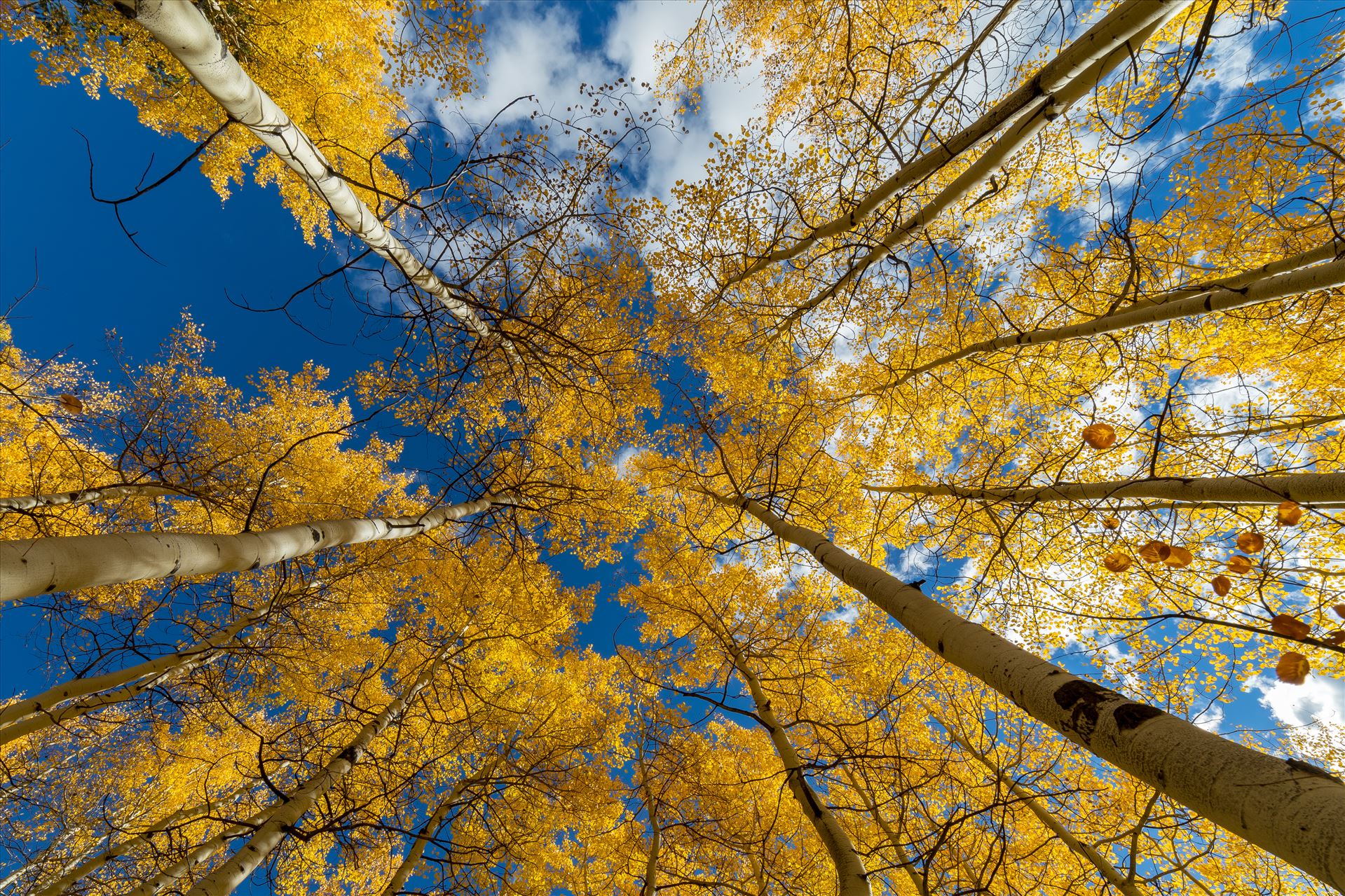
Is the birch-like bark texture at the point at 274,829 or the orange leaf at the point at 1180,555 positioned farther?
the birch-like bark texture at the point at 274,829

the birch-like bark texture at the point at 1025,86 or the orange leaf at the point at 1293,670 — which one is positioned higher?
the birch-like bark texture at the point at 1025,86

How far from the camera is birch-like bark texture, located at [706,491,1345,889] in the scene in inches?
40.1

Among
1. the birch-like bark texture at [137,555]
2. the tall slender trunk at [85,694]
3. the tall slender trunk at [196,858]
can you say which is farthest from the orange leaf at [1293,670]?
the tall slender trunk at [196,858]

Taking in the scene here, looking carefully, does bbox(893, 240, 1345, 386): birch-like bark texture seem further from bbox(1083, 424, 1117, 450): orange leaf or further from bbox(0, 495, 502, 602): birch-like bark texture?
bbox(0, 495, 502, 602): birch-like bark texture

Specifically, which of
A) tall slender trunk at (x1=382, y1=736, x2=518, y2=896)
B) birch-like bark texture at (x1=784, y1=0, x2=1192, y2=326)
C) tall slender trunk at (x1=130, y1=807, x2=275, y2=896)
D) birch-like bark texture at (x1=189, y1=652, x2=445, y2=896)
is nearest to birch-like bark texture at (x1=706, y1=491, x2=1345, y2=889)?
birch-like bark texture at (x1=784, y1=0, x2=1192, y2=326)

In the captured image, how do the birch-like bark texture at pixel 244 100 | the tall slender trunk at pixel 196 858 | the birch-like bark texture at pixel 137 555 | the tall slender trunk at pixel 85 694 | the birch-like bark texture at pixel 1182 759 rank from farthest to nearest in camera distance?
the tall slender trunk at pixel 196 858, the tall slender trunk at pixel 85 694, the birch-like bark texture at pixel 244 100, the birch-like bark texture at pixel 137 555, the birch-like bark texture at pixel 1182 759

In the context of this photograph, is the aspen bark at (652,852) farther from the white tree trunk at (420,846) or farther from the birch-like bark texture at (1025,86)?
the birch-like bark texture at (1025,86)

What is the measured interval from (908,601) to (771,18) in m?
7.87

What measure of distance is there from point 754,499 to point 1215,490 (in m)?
3.10

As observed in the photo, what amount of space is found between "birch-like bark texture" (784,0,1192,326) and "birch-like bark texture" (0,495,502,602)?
425 centimetres

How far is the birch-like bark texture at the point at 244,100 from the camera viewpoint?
6.92 feet

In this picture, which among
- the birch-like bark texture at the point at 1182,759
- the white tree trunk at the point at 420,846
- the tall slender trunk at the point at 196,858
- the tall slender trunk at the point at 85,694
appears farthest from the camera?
the white tree trunk at the point at 420,846

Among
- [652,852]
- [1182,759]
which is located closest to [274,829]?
[652,852]

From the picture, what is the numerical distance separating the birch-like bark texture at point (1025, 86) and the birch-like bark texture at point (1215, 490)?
94.0 inches
